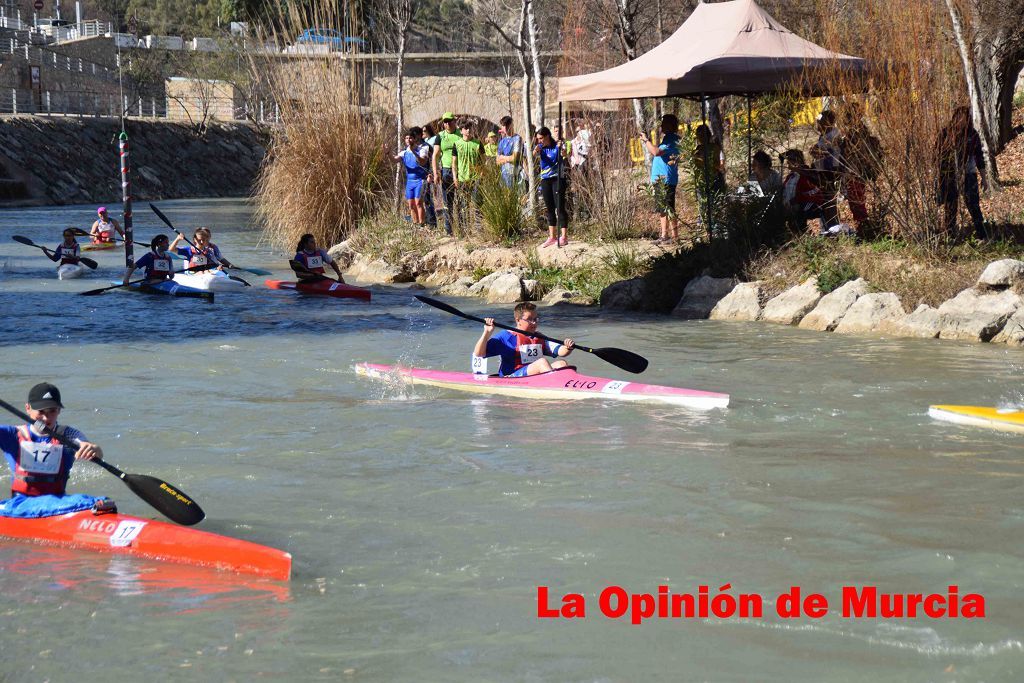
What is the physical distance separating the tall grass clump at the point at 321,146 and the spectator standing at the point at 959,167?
380 inches

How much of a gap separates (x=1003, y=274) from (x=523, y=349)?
5.00m

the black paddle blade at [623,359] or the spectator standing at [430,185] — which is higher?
the spectator standing at [430,185]

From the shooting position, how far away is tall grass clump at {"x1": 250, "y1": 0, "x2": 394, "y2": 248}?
19.4 meters

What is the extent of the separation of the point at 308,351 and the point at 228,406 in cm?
258

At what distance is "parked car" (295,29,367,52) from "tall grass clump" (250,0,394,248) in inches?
5.3

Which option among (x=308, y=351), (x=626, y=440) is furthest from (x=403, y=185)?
(x=626, y=440)

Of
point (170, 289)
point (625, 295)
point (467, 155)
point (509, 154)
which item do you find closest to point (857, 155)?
point (625, 295)

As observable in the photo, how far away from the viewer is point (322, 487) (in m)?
7.70

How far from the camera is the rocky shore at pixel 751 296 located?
1202 centimetres

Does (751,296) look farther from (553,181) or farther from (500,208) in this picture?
(500,208)

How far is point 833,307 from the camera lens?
42.6 feet

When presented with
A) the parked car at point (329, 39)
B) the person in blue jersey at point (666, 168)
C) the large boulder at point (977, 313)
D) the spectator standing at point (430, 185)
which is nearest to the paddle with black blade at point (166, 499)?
the large boulder at point (977, 313)

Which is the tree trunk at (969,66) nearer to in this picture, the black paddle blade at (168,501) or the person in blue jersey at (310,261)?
the person in blue jersey at (310,261)

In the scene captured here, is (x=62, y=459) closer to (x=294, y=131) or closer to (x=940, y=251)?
(x=940, y=251)
